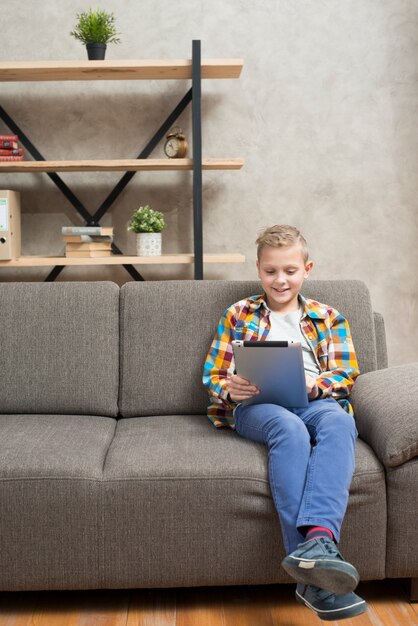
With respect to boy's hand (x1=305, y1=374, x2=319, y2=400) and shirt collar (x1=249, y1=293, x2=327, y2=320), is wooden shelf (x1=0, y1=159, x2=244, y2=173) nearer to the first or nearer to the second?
shirt collar (x1=249, y1=293, x2=327, y2=320)

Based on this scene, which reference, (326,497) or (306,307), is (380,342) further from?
(326,497)

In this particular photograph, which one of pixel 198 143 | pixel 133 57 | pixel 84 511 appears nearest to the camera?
pixel 84 511

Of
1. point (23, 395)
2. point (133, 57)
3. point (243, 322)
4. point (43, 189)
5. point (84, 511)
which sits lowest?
point (84, 511)

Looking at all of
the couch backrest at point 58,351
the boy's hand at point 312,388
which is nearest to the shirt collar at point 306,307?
the boy's hand at point 312,388

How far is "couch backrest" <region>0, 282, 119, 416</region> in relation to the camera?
7.25 ft

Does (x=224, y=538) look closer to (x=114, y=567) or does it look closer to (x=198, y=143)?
(x=114, y=567)

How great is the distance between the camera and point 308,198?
10.3 feet

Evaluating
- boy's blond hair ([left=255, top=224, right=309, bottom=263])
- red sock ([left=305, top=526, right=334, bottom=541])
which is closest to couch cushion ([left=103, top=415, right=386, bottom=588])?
red sock ([left=305, top=526, right=334, bottom=541])

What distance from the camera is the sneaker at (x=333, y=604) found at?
1.52 meters

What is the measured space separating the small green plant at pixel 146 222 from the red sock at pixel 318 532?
158 centimetres

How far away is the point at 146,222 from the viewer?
2.89 m

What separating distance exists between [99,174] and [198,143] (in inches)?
19.5

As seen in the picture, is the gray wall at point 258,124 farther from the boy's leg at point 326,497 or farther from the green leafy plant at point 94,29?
the boy's leg at point 326,497

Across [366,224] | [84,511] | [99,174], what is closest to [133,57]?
[99,174]
